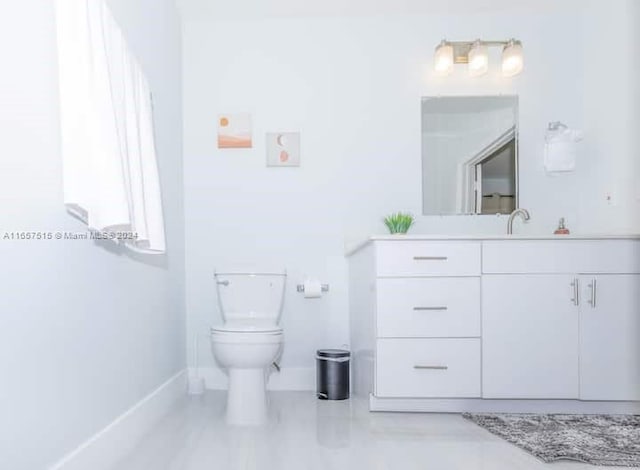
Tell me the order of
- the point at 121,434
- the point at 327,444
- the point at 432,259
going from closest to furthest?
the point at 121,434 < the point at 327,444 < the point at 432,259

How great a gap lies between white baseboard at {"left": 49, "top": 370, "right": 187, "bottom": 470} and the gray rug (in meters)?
1.39

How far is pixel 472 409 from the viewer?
237 centimetres

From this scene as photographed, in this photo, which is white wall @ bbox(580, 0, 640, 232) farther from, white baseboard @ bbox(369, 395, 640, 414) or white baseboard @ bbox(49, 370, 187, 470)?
white baseboard @ bbox(49, 370, 187, 470)

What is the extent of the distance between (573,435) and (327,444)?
0.96m

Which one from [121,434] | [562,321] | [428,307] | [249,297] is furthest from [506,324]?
[121,434]

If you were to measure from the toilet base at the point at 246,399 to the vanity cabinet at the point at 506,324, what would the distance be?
20.7 inches

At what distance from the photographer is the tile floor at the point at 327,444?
175 centimetres

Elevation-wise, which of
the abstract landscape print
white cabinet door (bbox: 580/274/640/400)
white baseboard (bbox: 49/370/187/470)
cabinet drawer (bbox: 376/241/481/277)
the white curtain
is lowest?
white baseboard (bbox: 49/370/187/470)

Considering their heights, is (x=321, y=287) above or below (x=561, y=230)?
below

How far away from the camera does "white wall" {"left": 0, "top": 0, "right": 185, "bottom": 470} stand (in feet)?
3.90

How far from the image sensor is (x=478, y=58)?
296 cm

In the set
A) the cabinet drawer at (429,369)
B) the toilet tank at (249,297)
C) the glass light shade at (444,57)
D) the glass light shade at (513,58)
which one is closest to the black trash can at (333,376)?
the toilet tank at (249,297)

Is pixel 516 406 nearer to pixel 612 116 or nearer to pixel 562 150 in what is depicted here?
pixel 562 150

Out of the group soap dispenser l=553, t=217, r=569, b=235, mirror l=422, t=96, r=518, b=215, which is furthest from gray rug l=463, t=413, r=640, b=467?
mirror l=422, t=96, r=518, b=215
